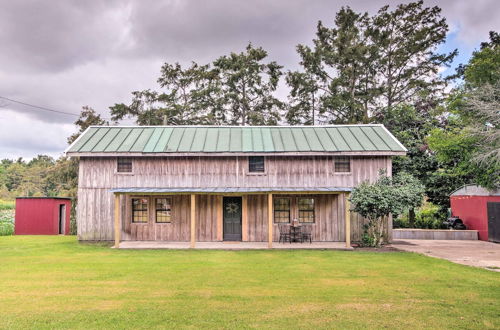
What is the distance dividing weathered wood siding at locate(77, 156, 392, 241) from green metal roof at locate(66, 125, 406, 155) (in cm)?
52

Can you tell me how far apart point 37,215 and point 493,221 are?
25714 mm

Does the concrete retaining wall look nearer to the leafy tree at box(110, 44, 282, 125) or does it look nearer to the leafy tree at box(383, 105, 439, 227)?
the leafy tree at box(383, 105, 439, 227)

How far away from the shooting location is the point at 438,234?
19.8 meters

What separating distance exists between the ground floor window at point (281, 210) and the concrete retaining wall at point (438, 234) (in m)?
7.37

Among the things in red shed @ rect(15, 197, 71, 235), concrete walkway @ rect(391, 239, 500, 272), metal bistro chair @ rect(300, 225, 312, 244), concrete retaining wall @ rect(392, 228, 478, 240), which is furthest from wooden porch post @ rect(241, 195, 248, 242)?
red shed @ rect(15, 197, 71, 235)

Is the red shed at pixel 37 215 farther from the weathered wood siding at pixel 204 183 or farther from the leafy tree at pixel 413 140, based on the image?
the leafy tree at pixel 413 140

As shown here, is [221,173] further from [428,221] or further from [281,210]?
[428,221]

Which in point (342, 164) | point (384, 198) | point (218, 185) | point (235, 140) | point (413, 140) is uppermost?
point (413, 140)

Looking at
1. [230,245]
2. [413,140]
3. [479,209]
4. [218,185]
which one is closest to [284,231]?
[230,245]

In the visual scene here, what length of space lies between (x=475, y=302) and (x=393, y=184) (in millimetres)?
8778

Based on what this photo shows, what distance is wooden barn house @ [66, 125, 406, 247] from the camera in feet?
54.6

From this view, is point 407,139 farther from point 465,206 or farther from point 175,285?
point 175,285

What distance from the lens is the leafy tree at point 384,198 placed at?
14430mm

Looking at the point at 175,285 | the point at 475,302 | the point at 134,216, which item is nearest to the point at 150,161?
the point at 134,216
